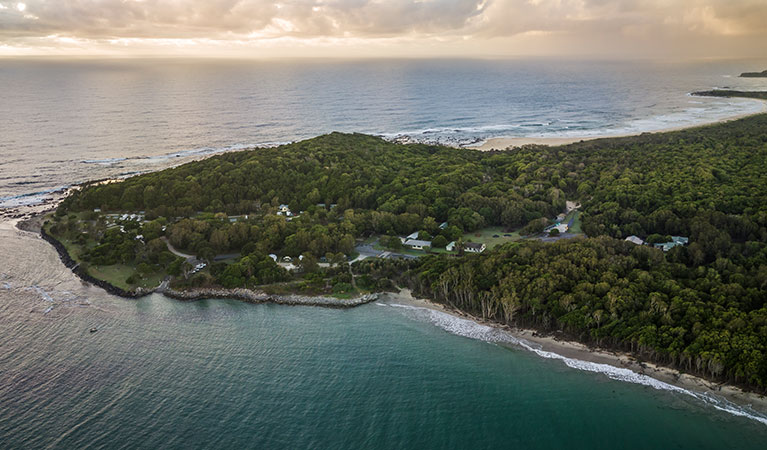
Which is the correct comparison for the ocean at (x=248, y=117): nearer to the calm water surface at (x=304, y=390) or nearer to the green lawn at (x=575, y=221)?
the calm water surface at (x=304, y=390)

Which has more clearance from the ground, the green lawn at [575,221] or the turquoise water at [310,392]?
the green lawn at [575,221]

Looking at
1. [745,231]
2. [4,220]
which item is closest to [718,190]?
[745,231]

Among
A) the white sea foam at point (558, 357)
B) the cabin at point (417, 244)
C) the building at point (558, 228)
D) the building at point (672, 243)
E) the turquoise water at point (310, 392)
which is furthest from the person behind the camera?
the building at point (558, 228)

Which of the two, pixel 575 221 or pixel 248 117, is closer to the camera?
pixel 575 221

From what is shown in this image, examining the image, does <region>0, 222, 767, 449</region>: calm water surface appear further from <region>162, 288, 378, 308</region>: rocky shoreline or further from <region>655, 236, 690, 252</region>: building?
<region>655, 236, 690, 252</region>: building

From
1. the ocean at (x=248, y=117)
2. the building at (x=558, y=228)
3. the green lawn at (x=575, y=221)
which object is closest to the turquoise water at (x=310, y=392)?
the building at (x=558, y=228)

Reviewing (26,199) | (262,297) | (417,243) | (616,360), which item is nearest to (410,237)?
(417,243)

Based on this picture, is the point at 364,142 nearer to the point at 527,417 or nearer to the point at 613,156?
the point at 613,156

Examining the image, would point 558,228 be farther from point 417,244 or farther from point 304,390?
point 304,390
